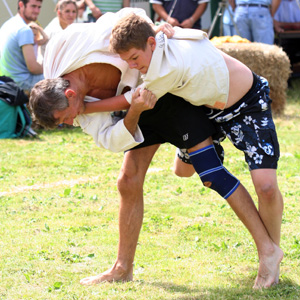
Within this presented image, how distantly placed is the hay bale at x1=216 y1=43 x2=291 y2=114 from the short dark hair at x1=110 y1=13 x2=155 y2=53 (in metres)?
6.39

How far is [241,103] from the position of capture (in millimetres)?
3324

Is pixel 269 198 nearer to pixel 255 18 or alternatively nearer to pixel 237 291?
pixel 237 291

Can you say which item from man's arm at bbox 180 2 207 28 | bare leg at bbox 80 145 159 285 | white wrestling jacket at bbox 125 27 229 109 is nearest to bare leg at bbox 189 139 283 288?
white wrestling jacket at bbox 125 27 229 109

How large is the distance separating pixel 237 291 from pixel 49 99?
1479mm

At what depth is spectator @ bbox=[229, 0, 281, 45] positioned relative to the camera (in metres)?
9.79

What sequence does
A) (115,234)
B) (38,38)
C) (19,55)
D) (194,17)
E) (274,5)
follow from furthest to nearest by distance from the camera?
(274,5) < (194,17) < (38,38) < (19,55) < (115,234)

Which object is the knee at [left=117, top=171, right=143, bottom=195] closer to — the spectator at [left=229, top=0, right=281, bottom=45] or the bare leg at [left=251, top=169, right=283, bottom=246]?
the bare leg at [left=251, top=169, right=283, bottom=246]

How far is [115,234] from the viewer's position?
4387 mm

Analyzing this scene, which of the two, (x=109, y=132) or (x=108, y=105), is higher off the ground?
(x=108, y=105)

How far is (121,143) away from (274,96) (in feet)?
21.5

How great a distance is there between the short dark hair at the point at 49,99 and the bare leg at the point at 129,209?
570mm

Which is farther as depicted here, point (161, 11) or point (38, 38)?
point (161, 11)

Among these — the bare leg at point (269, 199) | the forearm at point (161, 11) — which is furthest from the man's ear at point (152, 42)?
the forearm at point (161, 11)

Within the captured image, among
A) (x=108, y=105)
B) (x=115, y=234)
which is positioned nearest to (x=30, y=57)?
(x=115, y=234)
